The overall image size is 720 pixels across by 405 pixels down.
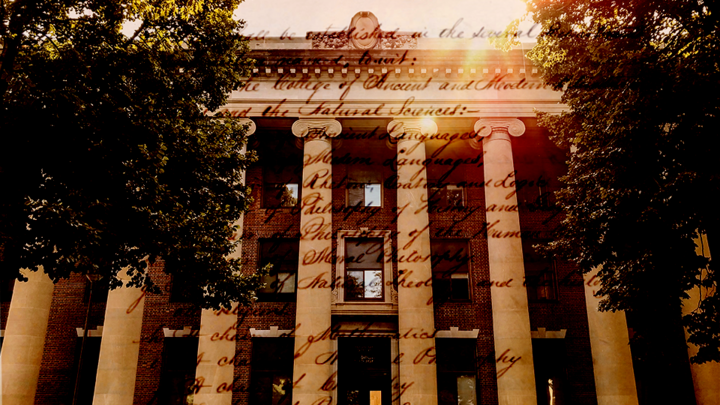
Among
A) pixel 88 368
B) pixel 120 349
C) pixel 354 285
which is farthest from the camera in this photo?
pixel 354 285

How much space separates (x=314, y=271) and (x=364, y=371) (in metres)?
4.69

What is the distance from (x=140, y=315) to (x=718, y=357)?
17.9 metres

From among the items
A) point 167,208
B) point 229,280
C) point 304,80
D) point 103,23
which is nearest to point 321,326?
point 229,280

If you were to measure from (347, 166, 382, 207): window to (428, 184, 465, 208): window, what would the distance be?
2448 millimetres

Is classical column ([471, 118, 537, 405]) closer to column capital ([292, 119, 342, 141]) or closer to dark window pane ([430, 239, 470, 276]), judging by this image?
dark window pane ([430, 239, 470, 276])

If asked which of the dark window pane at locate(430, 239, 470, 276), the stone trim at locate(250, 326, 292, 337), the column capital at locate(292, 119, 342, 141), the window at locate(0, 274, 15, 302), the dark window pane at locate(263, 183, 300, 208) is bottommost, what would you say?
the stone trim at locate(250, 326, 292, 337)

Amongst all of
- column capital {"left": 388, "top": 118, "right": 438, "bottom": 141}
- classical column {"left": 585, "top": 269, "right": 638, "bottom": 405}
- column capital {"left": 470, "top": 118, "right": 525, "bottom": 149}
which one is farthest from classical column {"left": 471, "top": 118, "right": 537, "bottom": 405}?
classical column {"left": 585, "top": 269, "right": 638, "bottom": 405}

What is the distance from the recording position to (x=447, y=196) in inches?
926

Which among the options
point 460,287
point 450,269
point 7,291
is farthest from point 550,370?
point 7,291

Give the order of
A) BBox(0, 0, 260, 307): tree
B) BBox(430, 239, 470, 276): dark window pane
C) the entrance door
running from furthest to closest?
BBox(430, 239, 470, 276): dark window pane → the entrance door → BBox(0, 0, 260, 307): tree

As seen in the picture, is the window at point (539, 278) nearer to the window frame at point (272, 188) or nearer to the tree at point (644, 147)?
the tree at point (644, 147)

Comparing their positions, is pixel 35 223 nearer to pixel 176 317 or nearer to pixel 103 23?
pixel 103 23

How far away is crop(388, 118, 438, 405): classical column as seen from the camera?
57.6ft

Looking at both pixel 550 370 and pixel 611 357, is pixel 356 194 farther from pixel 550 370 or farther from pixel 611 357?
pixel 611 357
